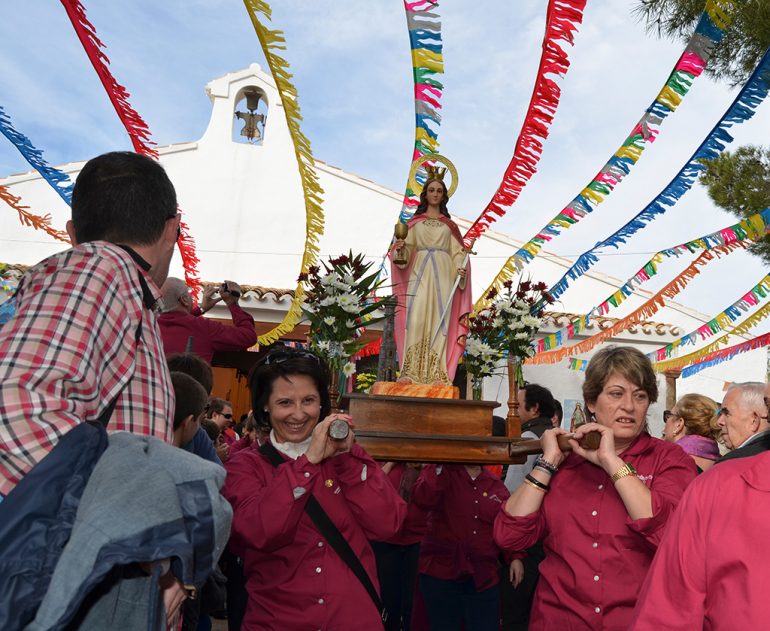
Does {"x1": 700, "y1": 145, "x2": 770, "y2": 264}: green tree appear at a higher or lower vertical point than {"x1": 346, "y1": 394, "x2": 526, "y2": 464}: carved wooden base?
higher

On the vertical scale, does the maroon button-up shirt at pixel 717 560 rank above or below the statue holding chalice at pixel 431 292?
below

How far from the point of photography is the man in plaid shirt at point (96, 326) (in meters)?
1.59

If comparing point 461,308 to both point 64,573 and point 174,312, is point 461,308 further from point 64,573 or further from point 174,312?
point 64,573

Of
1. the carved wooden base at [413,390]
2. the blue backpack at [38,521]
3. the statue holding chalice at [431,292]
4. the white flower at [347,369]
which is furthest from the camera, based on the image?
the statue holding chalice at [431,292]

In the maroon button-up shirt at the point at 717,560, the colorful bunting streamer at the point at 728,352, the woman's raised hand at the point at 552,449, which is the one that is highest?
the colorful bunting streamer at the point at 728,352

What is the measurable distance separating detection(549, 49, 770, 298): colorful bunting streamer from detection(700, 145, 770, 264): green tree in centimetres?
136

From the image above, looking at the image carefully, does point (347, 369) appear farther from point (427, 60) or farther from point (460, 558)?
point (427, 60)

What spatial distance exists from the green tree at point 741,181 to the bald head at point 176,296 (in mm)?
5622

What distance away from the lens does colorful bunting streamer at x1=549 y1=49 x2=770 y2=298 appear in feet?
18.3

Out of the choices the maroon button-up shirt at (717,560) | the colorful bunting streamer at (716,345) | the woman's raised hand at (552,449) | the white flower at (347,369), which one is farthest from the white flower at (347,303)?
the colorful bunting streamer at (716,345)

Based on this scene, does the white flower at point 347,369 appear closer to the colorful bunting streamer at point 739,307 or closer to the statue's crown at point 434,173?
the statue's crown at point 434,173

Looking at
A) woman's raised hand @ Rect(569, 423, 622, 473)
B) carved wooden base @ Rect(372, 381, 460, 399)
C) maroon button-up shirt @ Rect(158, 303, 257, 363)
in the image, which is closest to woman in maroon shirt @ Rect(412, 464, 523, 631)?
carved wooden base @ Rect(372, 381, 460, 399)

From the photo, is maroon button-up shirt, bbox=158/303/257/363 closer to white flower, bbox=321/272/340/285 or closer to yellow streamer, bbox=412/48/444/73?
white flower, bbox=321/272/340/285

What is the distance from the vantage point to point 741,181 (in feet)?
26.8
